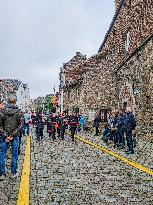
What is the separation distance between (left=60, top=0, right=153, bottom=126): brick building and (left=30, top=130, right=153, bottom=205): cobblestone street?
1078 centimetres

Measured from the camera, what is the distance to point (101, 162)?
39.5 feet

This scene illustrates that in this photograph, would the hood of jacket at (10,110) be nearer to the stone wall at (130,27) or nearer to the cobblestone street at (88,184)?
the cobblestone street at (88,184)

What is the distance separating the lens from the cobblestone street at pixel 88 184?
678 cm

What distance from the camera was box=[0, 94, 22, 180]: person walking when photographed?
872 cm

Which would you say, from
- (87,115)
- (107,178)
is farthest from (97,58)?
(107,178)

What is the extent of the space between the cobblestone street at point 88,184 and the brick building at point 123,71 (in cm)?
1078

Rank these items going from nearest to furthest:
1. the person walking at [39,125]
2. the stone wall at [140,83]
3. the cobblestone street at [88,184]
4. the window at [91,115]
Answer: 1. the cobblestone street at [88,184]
2. the stone wall at [140,83]
3. the person walking at [39,125]
4. the window at [91,115]

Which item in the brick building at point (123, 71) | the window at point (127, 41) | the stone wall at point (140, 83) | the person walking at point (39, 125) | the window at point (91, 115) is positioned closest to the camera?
the stone wall at point (140, 83)

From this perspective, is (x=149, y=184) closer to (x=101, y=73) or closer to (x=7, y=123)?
(x=7, y=123)

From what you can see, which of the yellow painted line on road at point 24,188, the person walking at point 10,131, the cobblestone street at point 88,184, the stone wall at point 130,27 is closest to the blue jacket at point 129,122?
the cobblestone street at point 88,184

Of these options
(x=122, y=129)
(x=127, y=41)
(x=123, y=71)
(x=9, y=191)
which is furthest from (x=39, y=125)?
(x=9, y=191)

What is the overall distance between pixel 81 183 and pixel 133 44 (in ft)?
62.2

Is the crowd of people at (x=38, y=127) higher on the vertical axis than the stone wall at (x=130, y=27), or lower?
lower

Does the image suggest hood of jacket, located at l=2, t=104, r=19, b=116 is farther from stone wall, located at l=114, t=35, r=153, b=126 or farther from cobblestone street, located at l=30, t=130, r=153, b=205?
stone wall, located at l=114, t=35, r=153, b=126
